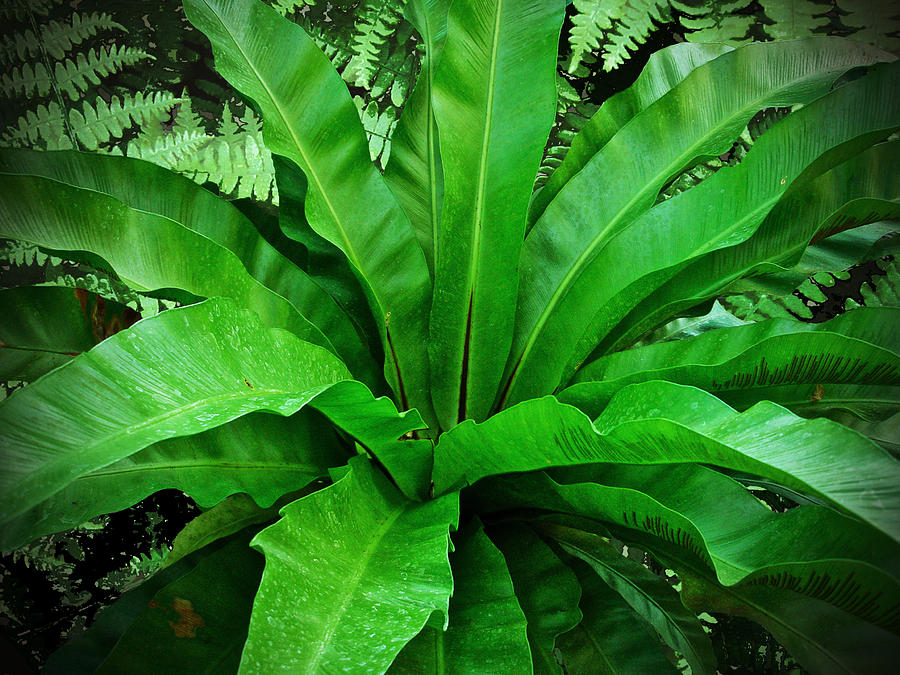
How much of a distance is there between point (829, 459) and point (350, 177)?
0.43 meters

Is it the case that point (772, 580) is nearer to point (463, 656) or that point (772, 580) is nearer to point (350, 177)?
point (463, 656)

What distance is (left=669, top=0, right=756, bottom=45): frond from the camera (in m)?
0.87

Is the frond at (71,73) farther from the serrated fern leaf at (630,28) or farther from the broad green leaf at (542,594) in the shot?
the broad green leaf at (542,594)

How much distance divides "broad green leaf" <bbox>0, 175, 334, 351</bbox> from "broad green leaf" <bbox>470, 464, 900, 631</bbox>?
0.89 feet

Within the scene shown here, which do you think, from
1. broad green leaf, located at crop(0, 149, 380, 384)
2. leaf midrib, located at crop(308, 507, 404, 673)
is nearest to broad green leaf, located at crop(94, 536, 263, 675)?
leaf midrib, located at crop(308, 507, 404, 673)

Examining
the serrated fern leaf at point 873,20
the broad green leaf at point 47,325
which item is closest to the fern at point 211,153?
the broad green leaf at point 47,325

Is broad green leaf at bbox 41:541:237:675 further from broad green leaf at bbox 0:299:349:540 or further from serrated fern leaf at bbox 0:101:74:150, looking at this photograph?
serrated fern leaf at bbox 0:101:74:150

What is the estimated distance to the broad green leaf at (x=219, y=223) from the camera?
575 mm

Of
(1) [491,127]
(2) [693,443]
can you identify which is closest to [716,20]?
(1) [491,127]

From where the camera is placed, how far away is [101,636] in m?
0.49

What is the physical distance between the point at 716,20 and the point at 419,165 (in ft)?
1.61

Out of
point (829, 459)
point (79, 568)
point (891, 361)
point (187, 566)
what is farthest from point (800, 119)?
point (79, 568)

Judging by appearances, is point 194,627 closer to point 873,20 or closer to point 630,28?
point 630,28

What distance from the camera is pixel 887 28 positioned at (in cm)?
84
